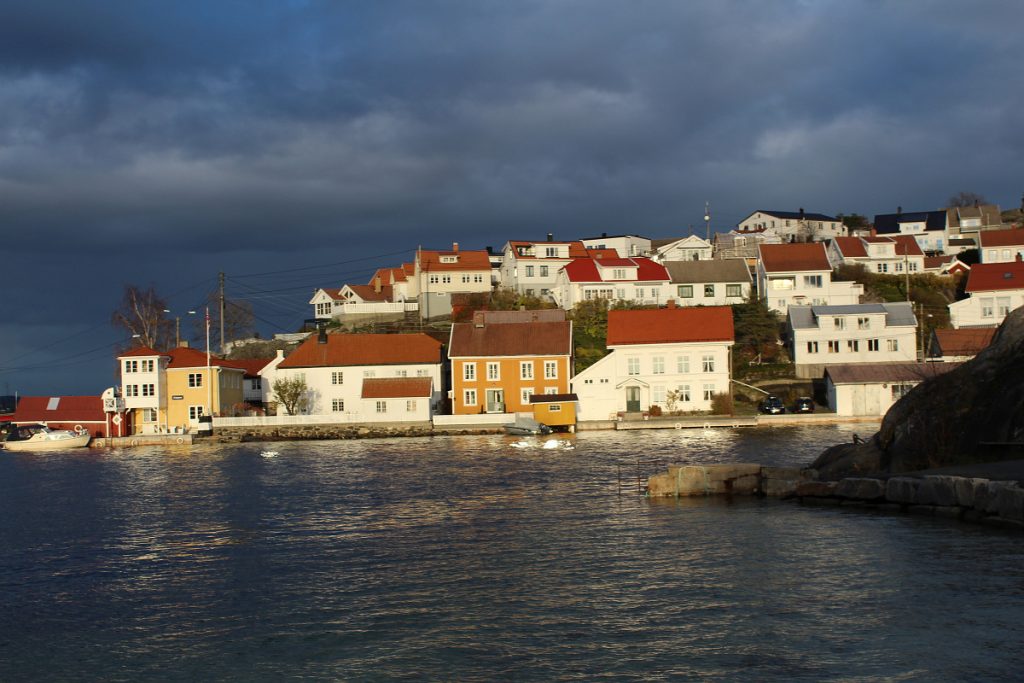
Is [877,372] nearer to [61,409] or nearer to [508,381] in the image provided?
[508,381]

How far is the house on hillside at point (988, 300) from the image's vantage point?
260ft

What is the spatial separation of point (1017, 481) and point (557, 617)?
1371 cm

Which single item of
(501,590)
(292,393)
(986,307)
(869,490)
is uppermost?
(986,307)

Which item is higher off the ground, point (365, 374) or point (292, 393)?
point (365, 374)

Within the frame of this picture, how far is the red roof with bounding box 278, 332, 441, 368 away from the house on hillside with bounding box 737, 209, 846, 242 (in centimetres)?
6265

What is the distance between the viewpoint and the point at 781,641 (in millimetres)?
17656

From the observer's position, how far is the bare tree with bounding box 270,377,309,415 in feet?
241

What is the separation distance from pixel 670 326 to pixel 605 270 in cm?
2163

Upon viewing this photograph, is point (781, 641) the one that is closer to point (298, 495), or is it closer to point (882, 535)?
point (882, 535)

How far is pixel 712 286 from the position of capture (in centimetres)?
9138

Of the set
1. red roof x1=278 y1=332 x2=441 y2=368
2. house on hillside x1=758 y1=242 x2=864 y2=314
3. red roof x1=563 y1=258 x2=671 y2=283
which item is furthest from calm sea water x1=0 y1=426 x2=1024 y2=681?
red roof x1=563 y1=258 x2=671 y2=283

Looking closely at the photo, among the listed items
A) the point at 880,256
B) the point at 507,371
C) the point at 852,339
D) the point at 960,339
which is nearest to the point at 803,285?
the point at 852,339

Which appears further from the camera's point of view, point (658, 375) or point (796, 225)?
point (796, 225)

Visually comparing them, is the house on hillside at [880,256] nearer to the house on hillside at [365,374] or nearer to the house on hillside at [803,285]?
the house on hillside at [803,285]
